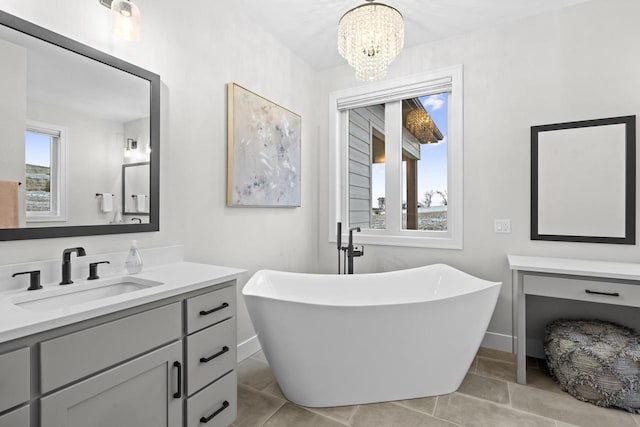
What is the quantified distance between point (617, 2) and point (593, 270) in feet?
6.13

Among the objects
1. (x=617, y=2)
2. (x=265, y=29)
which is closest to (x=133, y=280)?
(x=265, y=29)

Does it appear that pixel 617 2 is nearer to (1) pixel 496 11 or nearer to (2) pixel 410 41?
(1) pixel 496 11

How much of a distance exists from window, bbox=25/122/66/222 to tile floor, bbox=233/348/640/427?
1.40 meters

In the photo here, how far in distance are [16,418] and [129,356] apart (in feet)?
1.03

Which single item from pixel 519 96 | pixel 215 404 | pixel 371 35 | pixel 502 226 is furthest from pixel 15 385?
pixel 519 96

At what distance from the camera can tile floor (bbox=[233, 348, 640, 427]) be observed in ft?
5.67

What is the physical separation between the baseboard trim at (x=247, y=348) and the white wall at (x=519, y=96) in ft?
4.92

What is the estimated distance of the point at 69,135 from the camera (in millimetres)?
1451

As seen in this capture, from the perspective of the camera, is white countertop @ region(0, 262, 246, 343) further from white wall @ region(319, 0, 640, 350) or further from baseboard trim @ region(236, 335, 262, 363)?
white wall @ region(319, 0, 640, 350)

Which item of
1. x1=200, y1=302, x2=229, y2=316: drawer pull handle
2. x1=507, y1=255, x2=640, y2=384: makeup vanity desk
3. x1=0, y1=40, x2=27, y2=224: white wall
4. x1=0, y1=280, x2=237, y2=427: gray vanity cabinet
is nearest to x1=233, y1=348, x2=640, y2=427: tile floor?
x1=507, y1=255, x2=640, y2=384: makeup vanity desk

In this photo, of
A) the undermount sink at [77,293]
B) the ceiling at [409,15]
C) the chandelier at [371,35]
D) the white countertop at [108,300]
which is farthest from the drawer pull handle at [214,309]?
the ceiling at [409,15]

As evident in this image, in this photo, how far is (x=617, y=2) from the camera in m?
2.22

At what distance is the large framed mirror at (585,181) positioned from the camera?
7.13 ft

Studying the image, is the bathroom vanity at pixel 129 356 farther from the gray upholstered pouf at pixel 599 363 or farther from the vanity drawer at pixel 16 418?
the gray upholstered pouf at pixel 599 363
